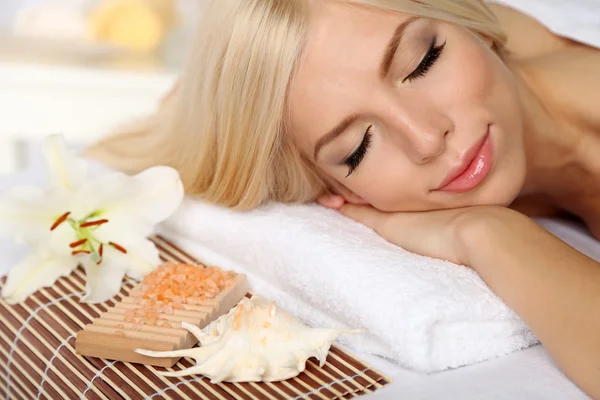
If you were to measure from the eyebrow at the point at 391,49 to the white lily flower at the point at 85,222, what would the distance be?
0.37 metres

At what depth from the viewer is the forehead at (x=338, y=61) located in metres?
1.21

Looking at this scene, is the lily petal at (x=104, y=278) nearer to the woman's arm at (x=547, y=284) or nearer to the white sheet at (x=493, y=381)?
the white sheet at (x=493, y=381)

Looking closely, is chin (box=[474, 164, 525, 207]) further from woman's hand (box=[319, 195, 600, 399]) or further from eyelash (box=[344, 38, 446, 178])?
eyelash (box=[344, 38, 446, 178])

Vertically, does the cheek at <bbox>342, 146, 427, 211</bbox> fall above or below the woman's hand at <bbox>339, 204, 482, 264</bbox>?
above

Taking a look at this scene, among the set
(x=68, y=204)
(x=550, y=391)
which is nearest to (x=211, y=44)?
(x=68, y=204)

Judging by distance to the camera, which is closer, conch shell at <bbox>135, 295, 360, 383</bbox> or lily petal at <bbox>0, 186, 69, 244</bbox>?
conch shell at <bbox>135, 295, 360, 383</bbox>

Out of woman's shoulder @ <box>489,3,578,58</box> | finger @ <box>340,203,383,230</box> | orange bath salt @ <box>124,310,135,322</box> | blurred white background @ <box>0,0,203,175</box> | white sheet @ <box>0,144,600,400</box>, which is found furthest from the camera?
blurred white background @ <box>0,0,203,175</box>

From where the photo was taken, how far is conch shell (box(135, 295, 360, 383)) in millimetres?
988

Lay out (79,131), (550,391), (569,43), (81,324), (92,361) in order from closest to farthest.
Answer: (550,391), (92,361), (81,324), (569,43), (79,131)

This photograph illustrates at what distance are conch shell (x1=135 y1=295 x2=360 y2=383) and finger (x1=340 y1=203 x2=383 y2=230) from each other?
359 millimetres

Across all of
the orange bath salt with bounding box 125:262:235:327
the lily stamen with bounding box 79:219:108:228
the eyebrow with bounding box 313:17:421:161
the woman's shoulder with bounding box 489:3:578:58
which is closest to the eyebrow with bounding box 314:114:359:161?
the eyebrow with bounding box 313:17:421:161

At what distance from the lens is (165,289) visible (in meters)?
1.17

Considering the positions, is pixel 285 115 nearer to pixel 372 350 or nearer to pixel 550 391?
pixel 372 350

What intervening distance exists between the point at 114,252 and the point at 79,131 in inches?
56.4
